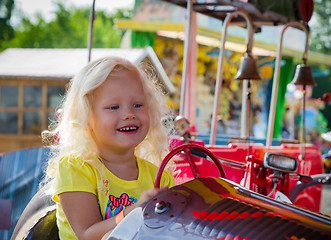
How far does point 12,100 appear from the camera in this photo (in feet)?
31.3

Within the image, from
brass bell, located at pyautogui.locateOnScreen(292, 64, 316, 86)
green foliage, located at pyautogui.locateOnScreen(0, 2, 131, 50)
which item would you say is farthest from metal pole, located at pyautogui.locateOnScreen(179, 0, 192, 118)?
green foliage, located at pyautogui.locateOnScreen(0, 2, 131, 50)

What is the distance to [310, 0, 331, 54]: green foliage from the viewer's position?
23.9 meters

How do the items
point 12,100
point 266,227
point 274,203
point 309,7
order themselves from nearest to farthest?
point 266,227, point 274,203, point 309,7, point 12,100

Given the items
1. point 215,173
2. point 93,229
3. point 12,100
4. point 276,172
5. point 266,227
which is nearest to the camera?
point 266,227

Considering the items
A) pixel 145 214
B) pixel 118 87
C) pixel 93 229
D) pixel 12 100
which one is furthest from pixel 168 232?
pixel 12 100

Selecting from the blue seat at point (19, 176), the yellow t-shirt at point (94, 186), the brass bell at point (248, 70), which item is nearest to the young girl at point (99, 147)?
the yellow t-shirt at point (94, 186)

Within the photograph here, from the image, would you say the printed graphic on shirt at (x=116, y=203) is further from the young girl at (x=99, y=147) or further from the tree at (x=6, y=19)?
the tree at (x=6, y=19)

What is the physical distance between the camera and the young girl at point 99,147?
161 cm

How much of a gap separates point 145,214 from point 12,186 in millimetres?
1919

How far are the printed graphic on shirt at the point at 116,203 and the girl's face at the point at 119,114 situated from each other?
0.19 meters

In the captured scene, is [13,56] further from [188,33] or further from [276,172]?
[276,172]

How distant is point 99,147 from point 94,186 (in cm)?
18

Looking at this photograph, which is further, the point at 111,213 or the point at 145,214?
the point at 111,213

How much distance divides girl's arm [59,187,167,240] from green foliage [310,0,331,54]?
78.5 ft
